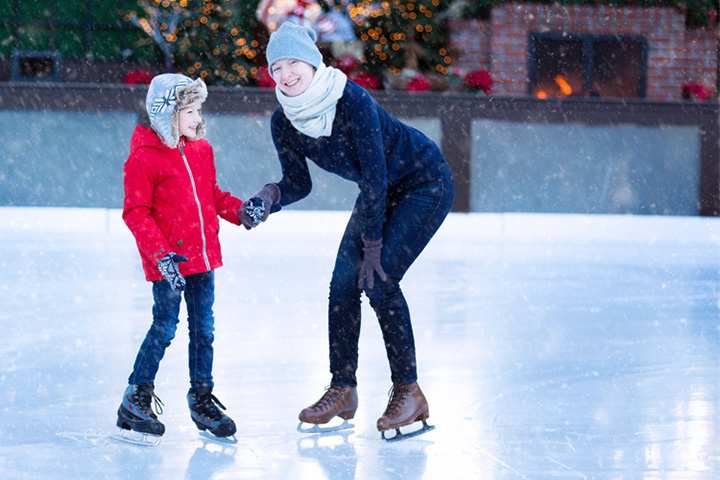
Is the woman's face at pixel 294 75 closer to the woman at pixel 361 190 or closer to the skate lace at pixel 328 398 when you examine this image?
the woman at pixel 361 190

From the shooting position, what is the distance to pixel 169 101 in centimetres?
345

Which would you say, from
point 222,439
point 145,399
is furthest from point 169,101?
point 222,439

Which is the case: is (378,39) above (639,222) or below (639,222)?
above

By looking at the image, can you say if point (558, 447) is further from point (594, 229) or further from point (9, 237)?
point (594, 229)

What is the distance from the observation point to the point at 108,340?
5.42 meters

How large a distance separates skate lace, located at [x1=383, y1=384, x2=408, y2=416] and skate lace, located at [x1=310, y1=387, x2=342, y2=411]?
18 cm

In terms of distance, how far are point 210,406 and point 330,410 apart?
0.41 meters

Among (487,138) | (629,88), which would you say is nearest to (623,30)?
(629,88)

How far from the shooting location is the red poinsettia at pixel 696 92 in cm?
1381

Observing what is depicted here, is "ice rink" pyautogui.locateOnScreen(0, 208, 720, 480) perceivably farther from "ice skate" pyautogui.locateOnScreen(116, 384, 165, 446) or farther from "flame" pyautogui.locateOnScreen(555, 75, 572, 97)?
"flame" pyautogui.locateOnScreen(555, 75, 572, 97)

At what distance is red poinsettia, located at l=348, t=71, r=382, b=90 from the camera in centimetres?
1313

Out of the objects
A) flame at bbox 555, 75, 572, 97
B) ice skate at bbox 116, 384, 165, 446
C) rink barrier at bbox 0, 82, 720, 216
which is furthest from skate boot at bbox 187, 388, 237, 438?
flame at bbox 555, 75, 572, 97

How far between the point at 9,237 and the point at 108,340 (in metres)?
5.46

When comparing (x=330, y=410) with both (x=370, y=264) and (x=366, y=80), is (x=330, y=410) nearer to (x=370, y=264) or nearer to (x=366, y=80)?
(x=370, y=264)
